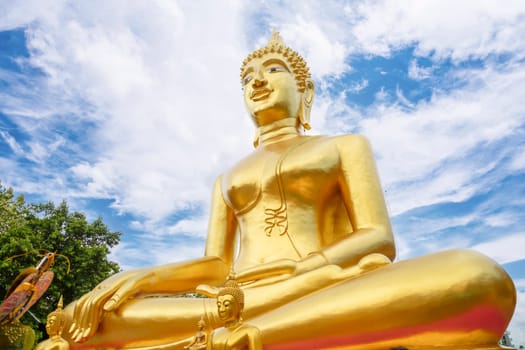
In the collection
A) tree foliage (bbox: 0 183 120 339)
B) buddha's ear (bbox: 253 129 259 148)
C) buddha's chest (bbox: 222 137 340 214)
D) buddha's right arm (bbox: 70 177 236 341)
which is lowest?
buddha's right arm (bbox: 70 177 236 341)

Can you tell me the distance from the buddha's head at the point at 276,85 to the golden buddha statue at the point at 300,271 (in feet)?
0.04

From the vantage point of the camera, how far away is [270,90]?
4.82m

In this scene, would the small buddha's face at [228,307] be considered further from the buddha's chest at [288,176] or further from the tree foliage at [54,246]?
the tree foliage at [54,246]

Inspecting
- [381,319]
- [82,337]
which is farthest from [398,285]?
[82,337]

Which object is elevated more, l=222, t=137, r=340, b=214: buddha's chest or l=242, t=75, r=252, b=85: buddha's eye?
l=242, t=75, r=252, b=85: buddha's eye

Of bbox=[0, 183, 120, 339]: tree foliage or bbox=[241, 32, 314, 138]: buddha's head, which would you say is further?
bbox=[0, 183, 120, 339]: tree foliage

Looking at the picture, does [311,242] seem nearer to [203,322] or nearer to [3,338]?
[203,322]

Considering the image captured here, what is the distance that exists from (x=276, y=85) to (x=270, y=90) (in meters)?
0.08

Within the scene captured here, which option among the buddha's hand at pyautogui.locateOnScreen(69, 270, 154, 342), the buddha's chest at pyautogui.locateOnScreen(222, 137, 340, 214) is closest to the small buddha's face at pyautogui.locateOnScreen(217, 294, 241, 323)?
the buddha's hand at pyautogui.locateOnScreen(69, 270, 154, 342)

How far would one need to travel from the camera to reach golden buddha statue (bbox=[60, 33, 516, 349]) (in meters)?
2.65

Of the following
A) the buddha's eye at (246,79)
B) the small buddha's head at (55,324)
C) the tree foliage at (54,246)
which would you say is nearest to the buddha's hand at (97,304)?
the small buddha's head at (55,324)

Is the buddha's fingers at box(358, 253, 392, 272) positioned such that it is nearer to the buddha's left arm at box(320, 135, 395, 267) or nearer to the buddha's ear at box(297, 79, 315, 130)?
the buddha's left arm at box(320, 135, 395, 267)

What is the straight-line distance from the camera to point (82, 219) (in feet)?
40.3

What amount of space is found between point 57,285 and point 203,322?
917cm
